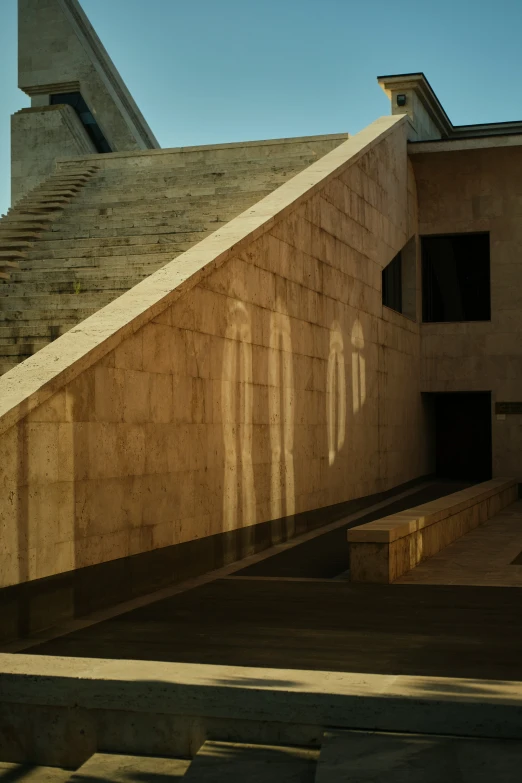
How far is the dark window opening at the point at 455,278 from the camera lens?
24078mm

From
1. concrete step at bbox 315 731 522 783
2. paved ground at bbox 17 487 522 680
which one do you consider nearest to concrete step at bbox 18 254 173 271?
paved ground at bbox 17 487 522 680

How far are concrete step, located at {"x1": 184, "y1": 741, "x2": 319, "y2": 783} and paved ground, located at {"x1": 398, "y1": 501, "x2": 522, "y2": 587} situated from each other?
5291 mm

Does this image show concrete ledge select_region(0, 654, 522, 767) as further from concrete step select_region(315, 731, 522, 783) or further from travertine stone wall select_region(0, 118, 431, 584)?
travertine stone wall select_region(0, 118, 431, 584)

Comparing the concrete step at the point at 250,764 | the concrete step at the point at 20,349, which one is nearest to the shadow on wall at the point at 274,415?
the concrete step at the point at 20,349

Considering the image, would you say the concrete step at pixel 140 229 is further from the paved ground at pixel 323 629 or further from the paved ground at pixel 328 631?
the paved ground at pixel 328 631

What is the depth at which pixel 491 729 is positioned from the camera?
4418mm

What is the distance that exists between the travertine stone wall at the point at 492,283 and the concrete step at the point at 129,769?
19449 millimetres

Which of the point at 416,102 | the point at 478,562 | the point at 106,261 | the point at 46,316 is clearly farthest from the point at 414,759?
the point at 416,102

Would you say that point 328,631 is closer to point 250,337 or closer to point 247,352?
point 247,352

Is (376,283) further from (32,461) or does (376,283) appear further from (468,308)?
(32,461)

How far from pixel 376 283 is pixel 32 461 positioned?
487 inches

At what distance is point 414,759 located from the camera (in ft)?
14.0

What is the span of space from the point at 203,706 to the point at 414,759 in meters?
1.04

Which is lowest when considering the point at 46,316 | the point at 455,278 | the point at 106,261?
the point at 46,316
